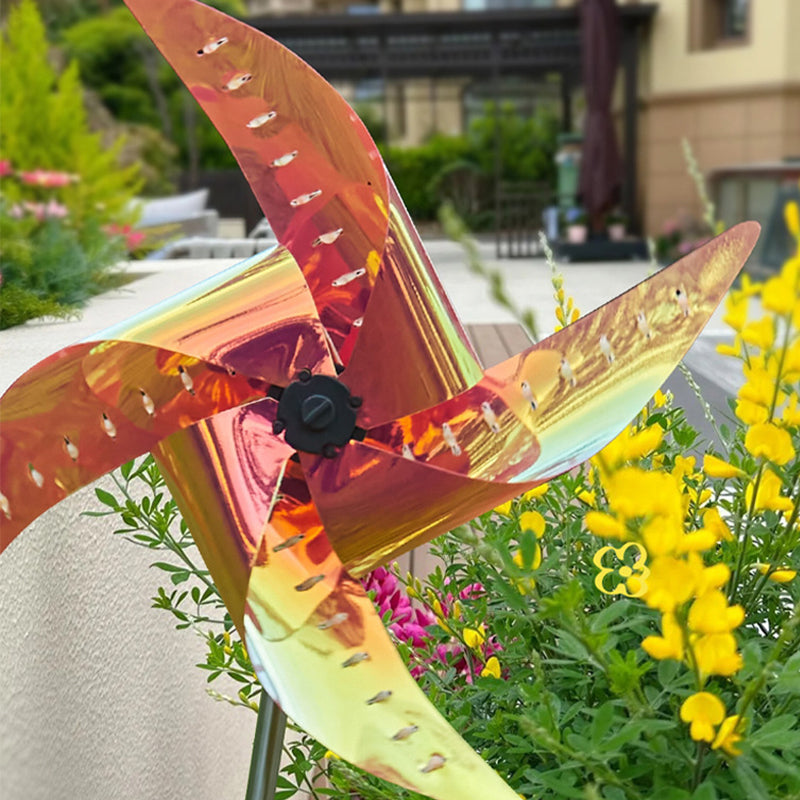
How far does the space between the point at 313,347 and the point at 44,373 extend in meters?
0.18

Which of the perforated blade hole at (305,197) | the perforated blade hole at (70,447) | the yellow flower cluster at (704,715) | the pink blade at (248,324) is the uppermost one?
the perforated blade hole at (305,197)

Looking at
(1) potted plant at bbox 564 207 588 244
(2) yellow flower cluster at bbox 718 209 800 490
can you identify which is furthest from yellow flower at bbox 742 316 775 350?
(1) potted plant at bbox 564 207 588 244

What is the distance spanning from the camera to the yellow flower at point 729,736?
0.56m

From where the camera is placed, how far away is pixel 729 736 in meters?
0.57

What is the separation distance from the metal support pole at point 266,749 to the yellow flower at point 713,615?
1.14ft

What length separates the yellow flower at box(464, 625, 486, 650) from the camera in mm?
873

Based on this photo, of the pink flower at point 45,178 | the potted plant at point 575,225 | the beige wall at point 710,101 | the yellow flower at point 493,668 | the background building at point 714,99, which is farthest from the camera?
the potted plant at point 575,225

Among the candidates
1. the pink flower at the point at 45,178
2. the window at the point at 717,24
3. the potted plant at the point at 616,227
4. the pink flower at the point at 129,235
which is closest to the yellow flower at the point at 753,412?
the pink flower at the point at 129,235

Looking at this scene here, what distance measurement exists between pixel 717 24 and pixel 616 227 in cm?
299

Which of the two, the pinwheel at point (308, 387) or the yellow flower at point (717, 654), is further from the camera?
the pinwheel at point (308, 387)

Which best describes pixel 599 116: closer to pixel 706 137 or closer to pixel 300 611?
pixel 706 137

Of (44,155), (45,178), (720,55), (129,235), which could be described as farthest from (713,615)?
(720,55)

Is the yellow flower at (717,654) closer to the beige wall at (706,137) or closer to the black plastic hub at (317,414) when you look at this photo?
the black plastic hub at (317,414)

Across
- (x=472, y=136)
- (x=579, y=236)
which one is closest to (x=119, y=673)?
(x=579, y=236)
